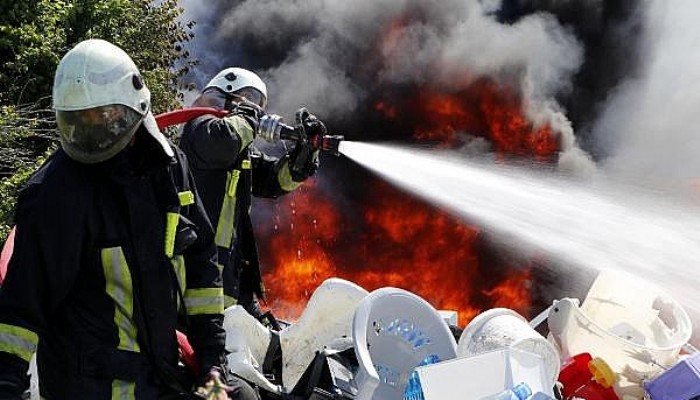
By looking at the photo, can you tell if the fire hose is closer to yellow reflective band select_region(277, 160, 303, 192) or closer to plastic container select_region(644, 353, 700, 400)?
yellow reflective band select_region(277, 160, 303, 192)

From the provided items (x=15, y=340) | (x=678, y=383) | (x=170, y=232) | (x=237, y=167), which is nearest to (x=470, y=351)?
(x=678, y=383)

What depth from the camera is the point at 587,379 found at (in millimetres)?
2973

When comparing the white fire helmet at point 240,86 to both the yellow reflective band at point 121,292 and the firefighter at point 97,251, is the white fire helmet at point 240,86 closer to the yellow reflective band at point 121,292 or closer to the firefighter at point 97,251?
the firefighter at point 97,251

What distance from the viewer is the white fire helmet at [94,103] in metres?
1.90

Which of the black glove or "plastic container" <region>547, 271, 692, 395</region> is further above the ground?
the black glove

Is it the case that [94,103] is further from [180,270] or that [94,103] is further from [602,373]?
[602,373]

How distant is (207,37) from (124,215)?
34.4 ft

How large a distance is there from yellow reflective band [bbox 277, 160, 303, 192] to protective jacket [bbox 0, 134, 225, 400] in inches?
78.3

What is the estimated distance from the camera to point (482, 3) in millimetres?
9766

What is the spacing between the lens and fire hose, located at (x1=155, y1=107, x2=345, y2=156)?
3.17m

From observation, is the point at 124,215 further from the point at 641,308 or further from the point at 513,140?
the point at 513,140

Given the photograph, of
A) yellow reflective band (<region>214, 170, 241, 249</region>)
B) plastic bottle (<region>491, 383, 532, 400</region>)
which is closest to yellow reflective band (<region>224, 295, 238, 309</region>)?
yellow reflective band (<region>214, 170, 241, 249</region>)

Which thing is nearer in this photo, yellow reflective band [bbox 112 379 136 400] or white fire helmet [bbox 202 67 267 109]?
yellow reflective band [bbox 112 379 136 400]

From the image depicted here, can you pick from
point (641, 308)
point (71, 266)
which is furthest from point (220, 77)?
point (641, 308)
